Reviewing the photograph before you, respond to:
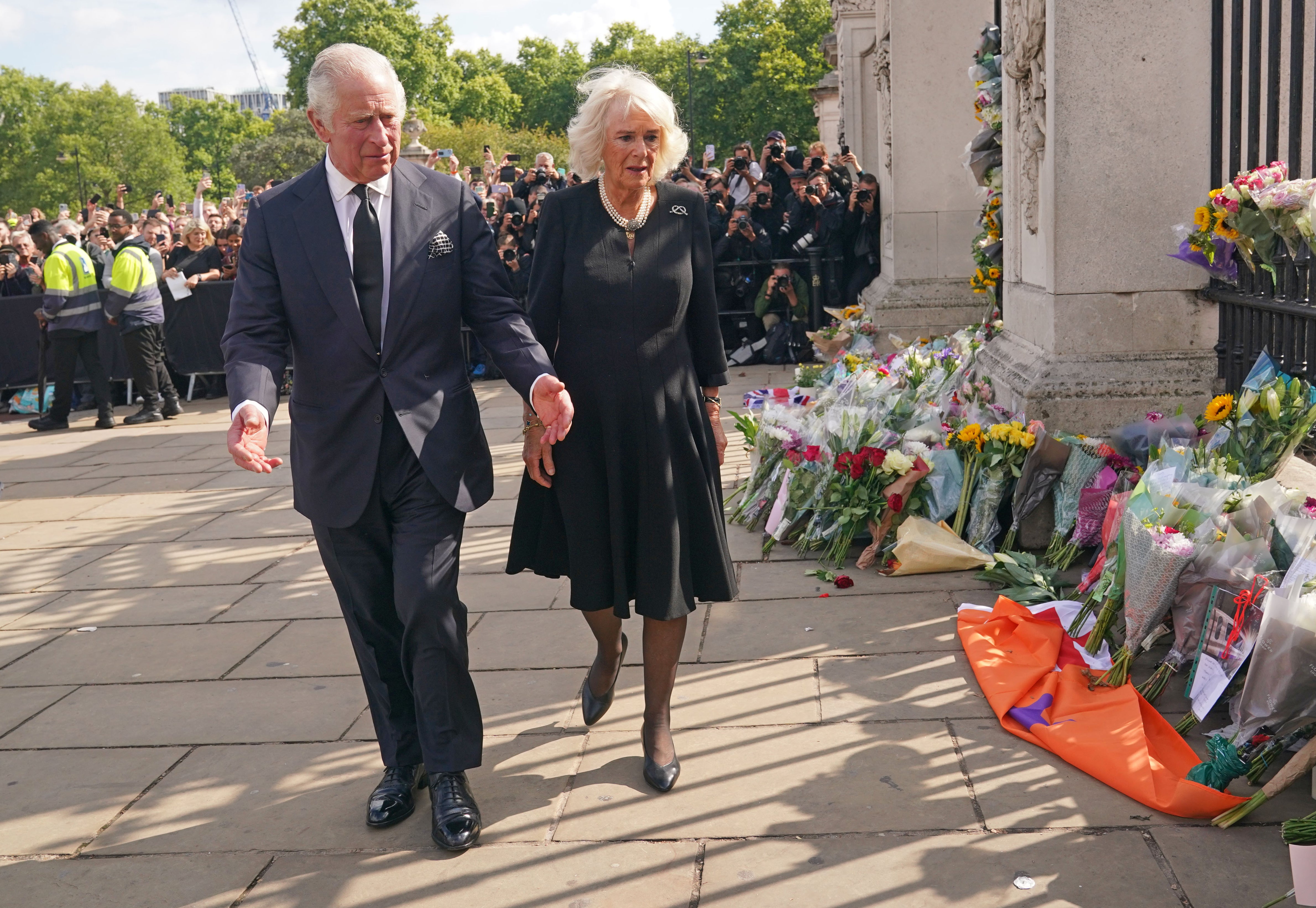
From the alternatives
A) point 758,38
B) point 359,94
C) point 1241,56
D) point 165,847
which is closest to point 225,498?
point 165,847

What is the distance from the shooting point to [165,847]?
327 cm

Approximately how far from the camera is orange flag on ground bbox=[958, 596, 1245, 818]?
3152 millimetres

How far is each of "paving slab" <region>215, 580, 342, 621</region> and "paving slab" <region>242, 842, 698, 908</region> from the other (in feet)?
7.14

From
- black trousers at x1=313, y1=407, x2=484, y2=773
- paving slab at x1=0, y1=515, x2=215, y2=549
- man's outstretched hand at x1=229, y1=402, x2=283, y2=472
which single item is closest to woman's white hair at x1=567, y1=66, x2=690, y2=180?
black trousers at x1=313, y1=407, x2=484, y2=773

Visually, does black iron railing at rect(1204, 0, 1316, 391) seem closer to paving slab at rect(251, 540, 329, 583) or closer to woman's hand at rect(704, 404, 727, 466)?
woman's hand at rect(704, 404, 727, 466)

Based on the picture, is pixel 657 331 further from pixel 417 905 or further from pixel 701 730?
pixel 417 905

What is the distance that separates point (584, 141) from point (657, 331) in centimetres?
56

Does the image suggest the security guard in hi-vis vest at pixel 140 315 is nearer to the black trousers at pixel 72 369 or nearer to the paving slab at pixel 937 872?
the black trousers at pixel 72 369

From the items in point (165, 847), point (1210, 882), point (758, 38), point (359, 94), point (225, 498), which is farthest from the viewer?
point (758, 38)

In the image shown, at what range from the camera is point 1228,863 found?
2.81 m

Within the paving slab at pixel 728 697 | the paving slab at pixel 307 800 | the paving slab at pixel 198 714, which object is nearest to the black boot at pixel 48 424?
the paving slab at pixel 198 714

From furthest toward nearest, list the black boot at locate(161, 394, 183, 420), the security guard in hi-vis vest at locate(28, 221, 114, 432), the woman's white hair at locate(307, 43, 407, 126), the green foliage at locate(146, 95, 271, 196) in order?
the green foliage at locate(146, 95, 271, 196) → the black boot at locate(161, 394, 183, 420) → the security guard in hi-vis vest at locate(28, 221, 114, 432) → the woman's white hair at locate(307, 43, 407, 126)

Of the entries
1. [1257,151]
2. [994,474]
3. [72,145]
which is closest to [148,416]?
[994,474]

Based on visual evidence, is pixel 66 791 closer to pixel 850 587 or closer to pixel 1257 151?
pixel 850 587
